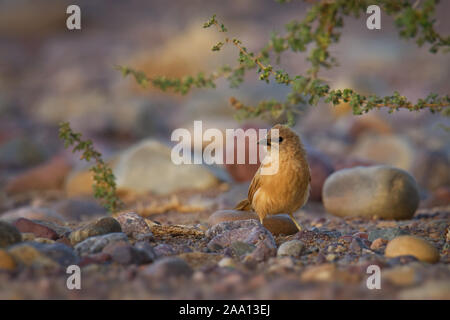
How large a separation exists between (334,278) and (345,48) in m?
17.1

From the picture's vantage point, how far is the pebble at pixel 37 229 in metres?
4.14

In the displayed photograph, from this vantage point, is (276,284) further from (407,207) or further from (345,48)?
(345,48)

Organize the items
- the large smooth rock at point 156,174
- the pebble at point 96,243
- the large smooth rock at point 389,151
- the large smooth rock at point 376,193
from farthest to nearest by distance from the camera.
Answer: the large smooth rock at point 389,151
the large smooth rock at point 156,174
the large smooth rock at point 376,193
the pebble at point 96,243

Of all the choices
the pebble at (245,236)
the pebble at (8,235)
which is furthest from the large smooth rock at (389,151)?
the pebble at (8,235)

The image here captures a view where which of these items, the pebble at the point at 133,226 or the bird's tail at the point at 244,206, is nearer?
the pebble at the point at 133,226

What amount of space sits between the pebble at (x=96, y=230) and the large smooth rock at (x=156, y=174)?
3749 mm

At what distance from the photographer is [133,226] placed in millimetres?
4133

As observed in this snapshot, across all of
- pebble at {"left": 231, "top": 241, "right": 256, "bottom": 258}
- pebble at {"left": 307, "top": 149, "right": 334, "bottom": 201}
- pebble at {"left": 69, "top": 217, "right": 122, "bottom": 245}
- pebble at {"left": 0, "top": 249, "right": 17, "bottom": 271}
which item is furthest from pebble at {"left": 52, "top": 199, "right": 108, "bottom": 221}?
pebble at {"left": 0, "top": 249, "right": 17, "bottom": 271}

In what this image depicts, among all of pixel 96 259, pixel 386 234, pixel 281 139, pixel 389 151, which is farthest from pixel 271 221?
pixel 389 151

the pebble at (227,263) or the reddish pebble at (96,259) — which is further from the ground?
the reddish pebble at (96,259)

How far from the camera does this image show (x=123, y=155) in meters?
8.30

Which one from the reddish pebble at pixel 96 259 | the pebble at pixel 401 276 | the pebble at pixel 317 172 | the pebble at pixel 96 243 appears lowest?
the pebble at pixel 401 276

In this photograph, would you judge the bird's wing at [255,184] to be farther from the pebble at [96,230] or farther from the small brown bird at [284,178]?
the pebble at [96,230]

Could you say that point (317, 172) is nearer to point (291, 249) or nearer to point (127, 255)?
point (291, 249)
